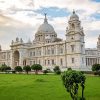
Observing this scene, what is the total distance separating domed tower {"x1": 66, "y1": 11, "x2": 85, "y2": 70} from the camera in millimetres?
78312

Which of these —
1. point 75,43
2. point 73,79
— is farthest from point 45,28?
point 73,79

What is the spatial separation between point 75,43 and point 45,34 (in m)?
24.1

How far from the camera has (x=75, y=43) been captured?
79062mm

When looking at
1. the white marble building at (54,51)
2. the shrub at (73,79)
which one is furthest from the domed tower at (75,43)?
the shrub at (73,79)

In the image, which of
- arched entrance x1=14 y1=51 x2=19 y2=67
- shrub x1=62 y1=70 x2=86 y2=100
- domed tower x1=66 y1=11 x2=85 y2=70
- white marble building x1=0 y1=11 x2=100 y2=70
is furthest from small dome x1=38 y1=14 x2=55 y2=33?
shrub x1=62 y1=70 x2=86 y2=100

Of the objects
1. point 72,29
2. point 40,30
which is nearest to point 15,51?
point 40,30

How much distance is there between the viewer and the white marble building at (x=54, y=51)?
7906cm

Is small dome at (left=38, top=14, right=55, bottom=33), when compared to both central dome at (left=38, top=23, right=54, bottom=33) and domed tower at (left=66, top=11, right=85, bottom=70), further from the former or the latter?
domed tower at (left=66, top=11, right=85, bottom=70)

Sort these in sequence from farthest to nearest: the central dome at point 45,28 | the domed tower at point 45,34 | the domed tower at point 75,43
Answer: the central dome at point 45,28, the domed tower at point 45,34, the domed tower at point 75,43

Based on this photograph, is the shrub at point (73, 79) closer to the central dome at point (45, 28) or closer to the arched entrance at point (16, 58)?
the central dome at point (45, 28)

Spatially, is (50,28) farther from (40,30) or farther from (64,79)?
(64,79)

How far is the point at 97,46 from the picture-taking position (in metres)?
98.1

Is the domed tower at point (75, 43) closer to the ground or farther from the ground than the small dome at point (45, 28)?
closer to the ground

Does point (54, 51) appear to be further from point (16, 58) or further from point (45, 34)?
point (16, 58)
